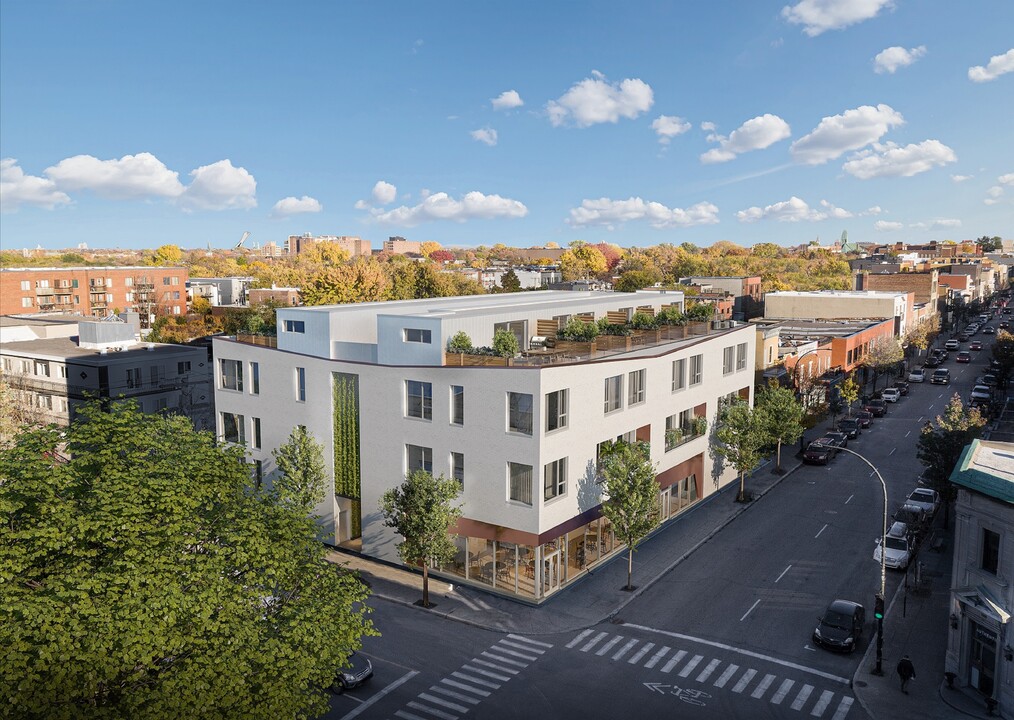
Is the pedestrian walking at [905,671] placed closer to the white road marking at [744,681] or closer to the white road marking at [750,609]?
the white road marking at [744,681]

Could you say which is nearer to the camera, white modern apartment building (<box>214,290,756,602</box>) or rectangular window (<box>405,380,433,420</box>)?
white modern apartment building (<box>214,290,756,602</box>)

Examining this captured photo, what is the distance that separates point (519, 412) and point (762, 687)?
14811 mm

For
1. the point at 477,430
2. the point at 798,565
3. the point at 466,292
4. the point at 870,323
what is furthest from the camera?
the point at 466,292

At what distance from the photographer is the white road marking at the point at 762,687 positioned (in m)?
27.4

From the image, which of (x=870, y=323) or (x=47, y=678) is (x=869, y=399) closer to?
(x=870, y=323)

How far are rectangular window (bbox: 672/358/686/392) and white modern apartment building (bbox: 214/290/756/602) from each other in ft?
0.37

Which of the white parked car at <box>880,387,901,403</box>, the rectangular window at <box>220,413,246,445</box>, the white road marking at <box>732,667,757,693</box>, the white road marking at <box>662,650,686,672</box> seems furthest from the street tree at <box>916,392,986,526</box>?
the rectangular window at <box>220,413,246,445</box>

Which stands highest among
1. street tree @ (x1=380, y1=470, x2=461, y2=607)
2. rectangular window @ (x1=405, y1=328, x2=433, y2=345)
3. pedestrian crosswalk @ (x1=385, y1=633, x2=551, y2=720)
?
rectangular window @ (x1=405, y1=328, x2=433, y2=345)

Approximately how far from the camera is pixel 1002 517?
85.1 ft

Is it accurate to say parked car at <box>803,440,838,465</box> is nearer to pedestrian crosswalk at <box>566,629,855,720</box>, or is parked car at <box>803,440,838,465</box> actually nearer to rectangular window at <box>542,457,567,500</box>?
rectangular window at <box>542,457,567,500</box>

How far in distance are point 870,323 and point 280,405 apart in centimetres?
8299

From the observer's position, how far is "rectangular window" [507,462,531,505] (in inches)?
1388

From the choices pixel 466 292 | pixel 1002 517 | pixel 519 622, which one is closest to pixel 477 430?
pixel 519 622

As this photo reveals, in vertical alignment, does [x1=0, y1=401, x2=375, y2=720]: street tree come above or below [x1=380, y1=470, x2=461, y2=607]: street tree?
above
